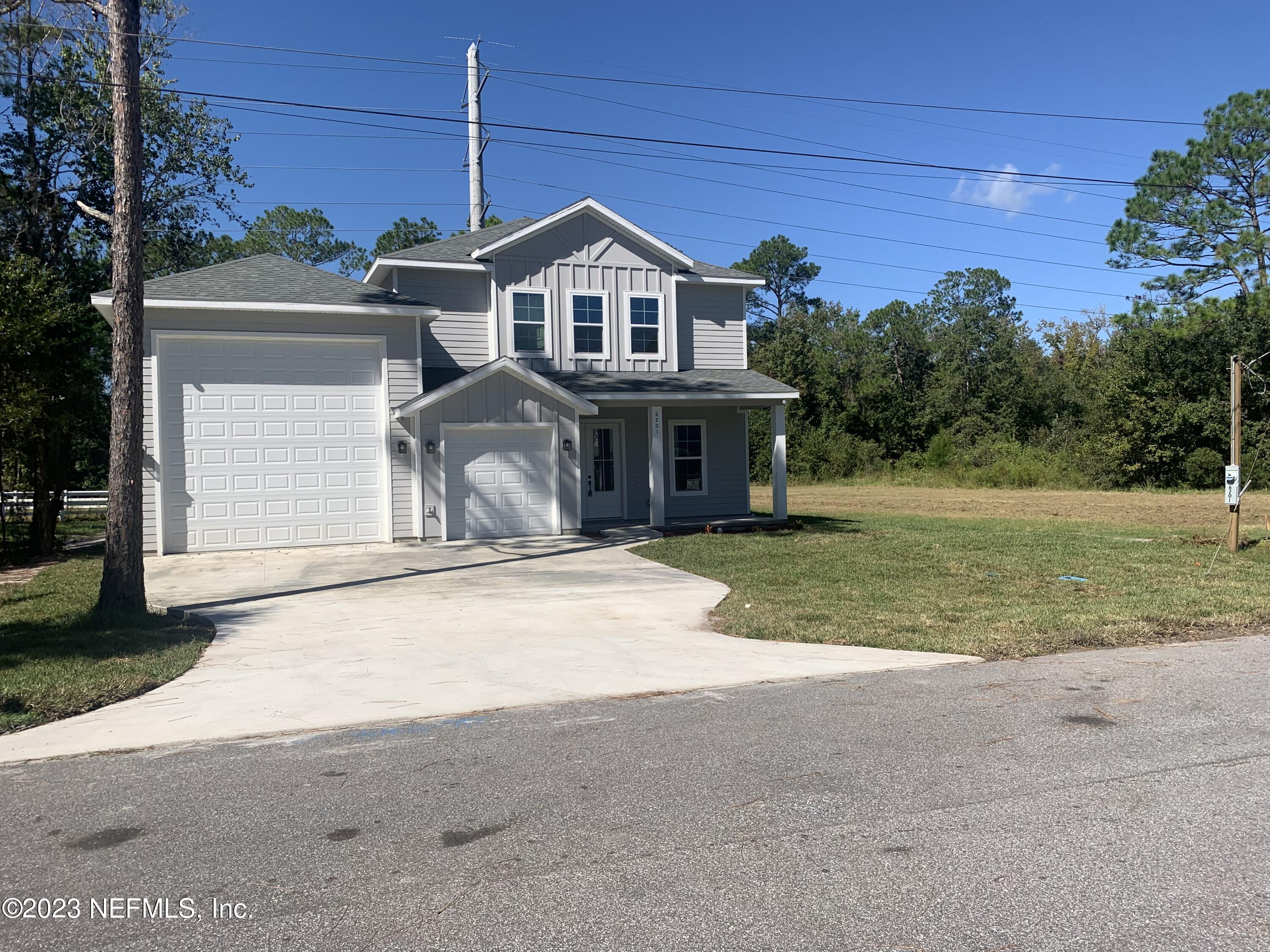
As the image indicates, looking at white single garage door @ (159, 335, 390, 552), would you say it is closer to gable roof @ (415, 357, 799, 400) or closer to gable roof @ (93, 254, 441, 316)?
gable roof @ (93, 254, 441, 316)

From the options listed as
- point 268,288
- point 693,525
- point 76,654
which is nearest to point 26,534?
point 268,288

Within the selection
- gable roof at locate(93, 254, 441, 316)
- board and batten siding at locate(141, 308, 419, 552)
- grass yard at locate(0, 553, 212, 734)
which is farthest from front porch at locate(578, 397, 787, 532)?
grass yard at locate(0, 553, 212, 734)

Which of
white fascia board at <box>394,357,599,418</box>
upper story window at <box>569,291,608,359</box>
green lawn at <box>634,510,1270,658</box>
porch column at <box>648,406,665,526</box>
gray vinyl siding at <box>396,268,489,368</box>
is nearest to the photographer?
green lawn at <box>634,510,1270,658</box>

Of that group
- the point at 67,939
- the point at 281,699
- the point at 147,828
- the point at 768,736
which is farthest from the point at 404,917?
the point at 281,699

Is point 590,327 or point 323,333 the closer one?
point 323,333

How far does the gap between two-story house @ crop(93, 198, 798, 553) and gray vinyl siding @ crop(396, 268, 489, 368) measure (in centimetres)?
4

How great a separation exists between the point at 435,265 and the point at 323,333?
A: 2.87 metres

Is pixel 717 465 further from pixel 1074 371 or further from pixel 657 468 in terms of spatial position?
pixel 1074 371

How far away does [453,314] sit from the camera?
60.8 feet

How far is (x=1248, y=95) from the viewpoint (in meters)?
31.2

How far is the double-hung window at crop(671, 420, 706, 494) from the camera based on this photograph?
2062 cm

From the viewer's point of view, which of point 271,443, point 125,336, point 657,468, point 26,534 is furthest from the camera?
point 657,468

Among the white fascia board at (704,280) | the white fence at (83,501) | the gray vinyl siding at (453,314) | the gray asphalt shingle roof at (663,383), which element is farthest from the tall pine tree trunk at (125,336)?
the white fence at (83,501)

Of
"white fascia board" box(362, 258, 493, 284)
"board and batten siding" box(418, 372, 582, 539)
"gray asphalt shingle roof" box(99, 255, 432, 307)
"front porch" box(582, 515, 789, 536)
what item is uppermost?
"white fascia board" box(362, 258, 493, 284)
